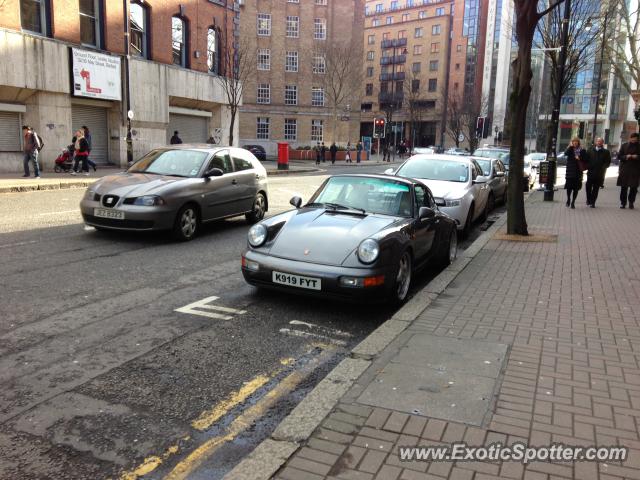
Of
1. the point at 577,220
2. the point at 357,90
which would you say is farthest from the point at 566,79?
the point at 357,90

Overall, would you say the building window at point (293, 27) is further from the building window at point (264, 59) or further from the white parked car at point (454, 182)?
the white parked car at point (454, 182)

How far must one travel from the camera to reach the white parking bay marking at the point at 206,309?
18.1 feet

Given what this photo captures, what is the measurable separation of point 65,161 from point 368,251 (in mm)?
20204

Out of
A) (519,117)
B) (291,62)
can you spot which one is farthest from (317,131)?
(519,117)

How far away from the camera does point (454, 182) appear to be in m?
11.3

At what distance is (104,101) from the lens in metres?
26.0

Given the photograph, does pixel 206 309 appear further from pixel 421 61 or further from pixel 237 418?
pixel 421 61

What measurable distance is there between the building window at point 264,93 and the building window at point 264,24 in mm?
5523

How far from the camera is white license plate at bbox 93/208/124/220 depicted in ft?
28.1

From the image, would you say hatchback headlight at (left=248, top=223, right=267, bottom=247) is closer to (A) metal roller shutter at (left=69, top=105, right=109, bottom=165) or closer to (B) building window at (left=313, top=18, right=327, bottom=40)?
(A) metal roller shutter at (left=69, top=105, right=109, bottom=165)

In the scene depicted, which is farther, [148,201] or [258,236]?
[148,201]

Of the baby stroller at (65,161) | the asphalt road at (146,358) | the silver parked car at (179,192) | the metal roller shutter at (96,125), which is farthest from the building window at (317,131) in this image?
the asphalt road at (146,358)

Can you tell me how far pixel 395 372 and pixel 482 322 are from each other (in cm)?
161

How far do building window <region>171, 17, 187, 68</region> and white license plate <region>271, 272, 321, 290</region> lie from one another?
27608mm
